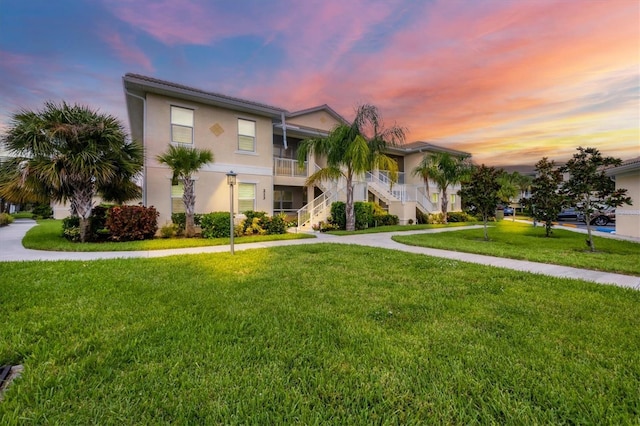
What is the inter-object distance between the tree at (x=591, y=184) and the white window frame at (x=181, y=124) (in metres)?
15.6

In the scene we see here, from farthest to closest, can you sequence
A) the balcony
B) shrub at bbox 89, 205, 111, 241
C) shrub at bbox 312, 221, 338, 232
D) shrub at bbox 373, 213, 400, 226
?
shrub at bbox 373, 213, 400, 226
the balcony
shrub at bbox 312, 221, 338, 232
shrub at bbox 89, 205, 111, 241

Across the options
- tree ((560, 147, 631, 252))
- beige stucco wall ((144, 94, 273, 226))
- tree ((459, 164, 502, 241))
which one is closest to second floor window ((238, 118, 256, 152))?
beige stucco wall ((144, 94, 273, 226))

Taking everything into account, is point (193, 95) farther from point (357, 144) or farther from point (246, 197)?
point (357, 144)

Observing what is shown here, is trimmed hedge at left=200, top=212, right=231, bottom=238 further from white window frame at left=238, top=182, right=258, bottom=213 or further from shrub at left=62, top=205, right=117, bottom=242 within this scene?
shrub at left=62, top=205, right=117, bottom=242

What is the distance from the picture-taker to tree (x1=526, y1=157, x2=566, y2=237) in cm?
1196

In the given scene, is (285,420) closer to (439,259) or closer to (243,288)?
(243,288)

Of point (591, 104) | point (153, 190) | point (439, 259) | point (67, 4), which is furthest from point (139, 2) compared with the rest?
point (591, 104)

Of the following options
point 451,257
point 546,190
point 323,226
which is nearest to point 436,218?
point 546,190

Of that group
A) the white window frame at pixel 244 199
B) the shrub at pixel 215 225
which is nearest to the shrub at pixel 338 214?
the white window frame at pixel 244 199

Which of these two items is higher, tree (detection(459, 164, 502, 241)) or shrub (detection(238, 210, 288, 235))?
tree (detection(459, 164, 502, 241))

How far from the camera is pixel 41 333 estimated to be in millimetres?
3346

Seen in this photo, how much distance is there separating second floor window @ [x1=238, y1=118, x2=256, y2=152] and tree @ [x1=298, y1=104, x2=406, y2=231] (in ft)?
9.15

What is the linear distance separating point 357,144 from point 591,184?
28.9 ft

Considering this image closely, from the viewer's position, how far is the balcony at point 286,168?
17.7 metres
